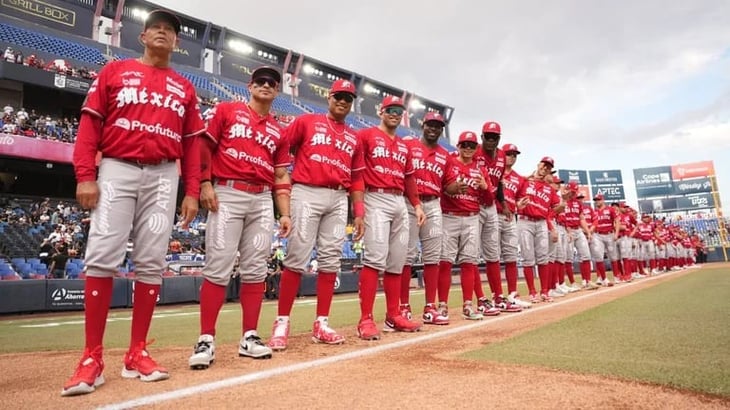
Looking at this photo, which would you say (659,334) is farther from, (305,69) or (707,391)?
(305,69)

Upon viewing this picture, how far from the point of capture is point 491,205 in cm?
637

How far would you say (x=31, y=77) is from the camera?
1808cm

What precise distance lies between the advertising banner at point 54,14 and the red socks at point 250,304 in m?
28.4

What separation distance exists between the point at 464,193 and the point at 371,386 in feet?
12.3

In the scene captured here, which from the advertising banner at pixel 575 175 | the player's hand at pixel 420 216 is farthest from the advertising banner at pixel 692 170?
the player's hand at pixel 420 216

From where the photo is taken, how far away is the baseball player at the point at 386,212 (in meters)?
4.38

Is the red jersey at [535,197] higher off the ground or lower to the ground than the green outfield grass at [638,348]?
higher

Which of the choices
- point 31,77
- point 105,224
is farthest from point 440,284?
point 31,77

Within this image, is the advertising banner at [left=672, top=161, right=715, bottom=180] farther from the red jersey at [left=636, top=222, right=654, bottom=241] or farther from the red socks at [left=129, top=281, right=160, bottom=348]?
the red socks at [left=129, top=281, right=160, bottom=348]

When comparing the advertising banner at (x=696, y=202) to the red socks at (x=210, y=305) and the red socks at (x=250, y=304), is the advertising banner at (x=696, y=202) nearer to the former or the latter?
the red socks at (x=250, y=304)

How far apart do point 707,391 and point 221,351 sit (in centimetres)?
323

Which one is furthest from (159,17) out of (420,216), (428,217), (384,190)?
(428,217)

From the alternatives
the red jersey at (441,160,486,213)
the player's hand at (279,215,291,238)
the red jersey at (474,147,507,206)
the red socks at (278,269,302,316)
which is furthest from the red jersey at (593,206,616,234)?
the player's hand at (279,215,291,238)

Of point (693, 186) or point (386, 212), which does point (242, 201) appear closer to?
point (386, 212)
